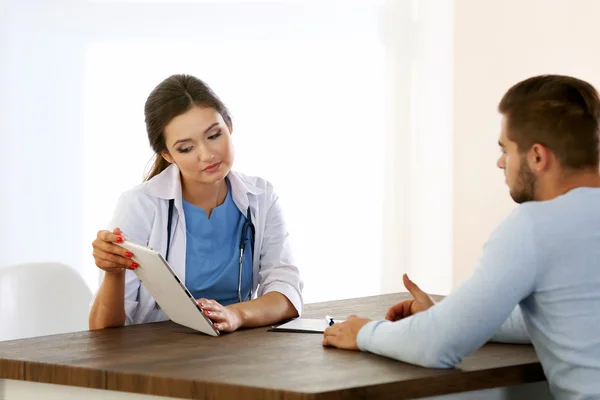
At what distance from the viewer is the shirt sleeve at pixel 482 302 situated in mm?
1593

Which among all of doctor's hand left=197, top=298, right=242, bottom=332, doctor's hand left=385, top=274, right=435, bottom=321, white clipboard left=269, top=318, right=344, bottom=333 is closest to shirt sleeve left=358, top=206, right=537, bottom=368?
doctor's hand left=385, top=274, right=435, bottom=321

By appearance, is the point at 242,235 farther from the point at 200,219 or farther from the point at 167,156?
the point at 167,156

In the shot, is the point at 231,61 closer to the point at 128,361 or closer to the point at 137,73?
the point at 137,73

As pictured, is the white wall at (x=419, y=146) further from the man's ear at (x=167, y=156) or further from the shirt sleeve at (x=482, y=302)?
the shirt sleeve at (x=482, y=302)

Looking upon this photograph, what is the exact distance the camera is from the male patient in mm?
1603

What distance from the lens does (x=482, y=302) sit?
159 cm

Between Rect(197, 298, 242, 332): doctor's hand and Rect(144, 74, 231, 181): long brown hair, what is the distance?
586 mm

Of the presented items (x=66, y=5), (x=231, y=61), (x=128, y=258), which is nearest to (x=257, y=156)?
(x=231, y=61)

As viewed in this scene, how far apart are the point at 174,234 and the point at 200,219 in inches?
3.5

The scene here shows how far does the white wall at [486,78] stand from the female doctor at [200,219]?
99.9 inches

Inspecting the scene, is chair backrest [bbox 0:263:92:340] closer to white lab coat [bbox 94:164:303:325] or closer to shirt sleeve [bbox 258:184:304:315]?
white lab coat [bbox 94:164:303:325]

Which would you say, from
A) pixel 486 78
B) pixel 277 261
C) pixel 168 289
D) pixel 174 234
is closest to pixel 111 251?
pixel 168 289

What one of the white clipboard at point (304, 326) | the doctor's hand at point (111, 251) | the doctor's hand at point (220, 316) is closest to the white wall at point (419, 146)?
the white clipboard at point (304, 326)

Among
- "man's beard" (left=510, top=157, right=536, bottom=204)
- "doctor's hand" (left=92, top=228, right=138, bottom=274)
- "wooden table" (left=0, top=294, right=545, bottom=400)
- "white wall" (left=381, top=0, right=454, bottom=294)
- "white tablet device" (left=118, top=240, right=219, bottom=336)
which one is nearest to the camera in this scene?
"wooden table" (left=0, top=294, right=545, bottom=400)
